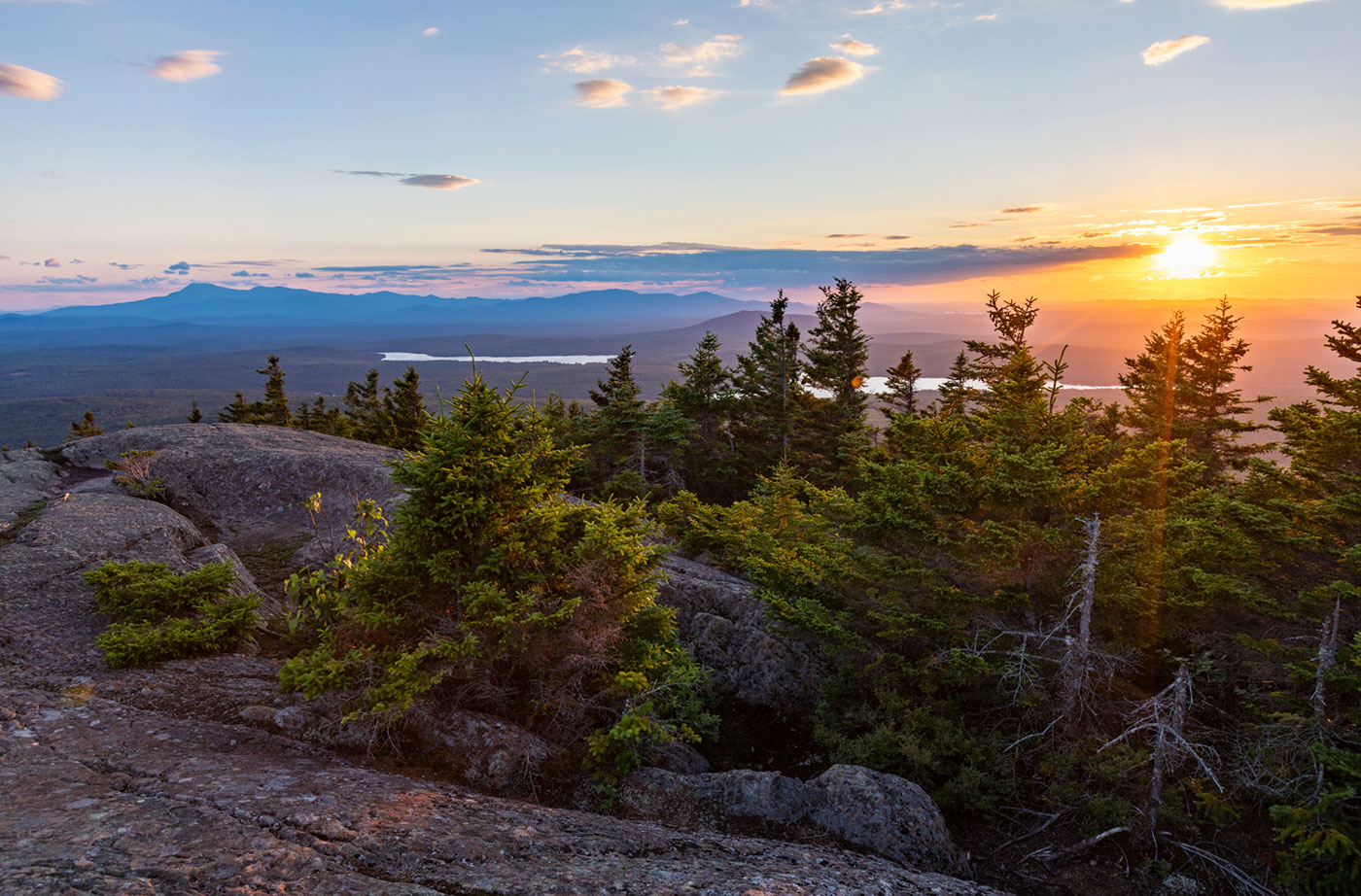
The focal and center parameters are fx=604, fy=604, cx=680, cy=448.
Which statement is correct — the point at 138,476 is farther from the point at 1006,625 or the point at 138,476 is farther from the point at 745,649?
the point at 1006,625

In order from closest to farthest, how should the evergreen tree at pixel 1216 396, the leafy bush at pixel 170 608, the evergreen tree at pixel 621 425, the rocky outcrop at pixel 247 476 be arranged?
1. the leafy bush at pixel 170 608
2. the rocky outcrop at pixel 247 476
3. the evergreen tree at pixel 1216 396
4. the evergreen tree at pixel 621 425

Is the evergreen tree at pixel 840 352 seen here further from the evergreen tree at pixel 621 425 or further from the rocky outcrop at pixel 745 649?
the rocky outcrop at pixel 745 649

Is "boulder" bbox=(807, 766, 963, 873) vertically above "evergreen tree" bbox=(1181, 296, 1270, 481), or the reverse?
"evergreen tree" bbox=(1181, 296, 1270, 481)

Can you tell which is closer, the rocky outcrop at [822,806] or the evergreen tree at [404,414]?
the rocky outcrop at [822,806]

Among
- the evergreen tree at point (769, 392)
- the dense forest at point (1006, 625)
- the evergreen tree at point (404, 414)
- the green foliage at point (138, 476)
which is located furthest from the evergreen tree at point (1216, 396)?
the evergreen tree at point (404, 414)

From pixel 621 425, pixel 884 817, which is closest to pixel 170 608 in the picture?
pixel 884 817

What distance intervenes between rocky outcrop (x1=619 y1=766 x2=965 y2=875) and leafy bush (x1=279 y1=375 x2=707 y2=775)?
779mm

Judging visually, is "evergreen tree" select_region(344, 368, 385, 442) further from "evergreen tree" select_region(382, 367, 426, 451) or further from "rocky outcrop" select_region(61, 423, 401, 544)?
"rocky outcrop" select_region(61, 423, 401, 544)

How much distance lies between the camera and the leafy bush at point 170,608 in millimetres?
10195

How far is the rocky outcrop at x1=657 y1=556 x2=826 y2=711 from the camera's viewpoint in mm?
14703

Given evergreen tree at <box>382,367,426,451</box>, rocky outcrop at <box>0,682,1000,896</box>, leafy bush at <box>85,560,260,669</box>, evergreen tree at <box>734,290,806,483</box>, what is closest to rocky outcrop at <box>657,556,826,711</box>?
rocky outcrop at <box>0,682,1000,896</box>

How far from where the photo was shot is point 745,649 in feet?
50.5

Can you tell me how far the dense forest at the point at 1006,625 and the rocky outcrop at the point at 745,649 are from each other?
3.01 feet

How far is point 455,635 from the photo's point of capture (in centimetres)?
959
